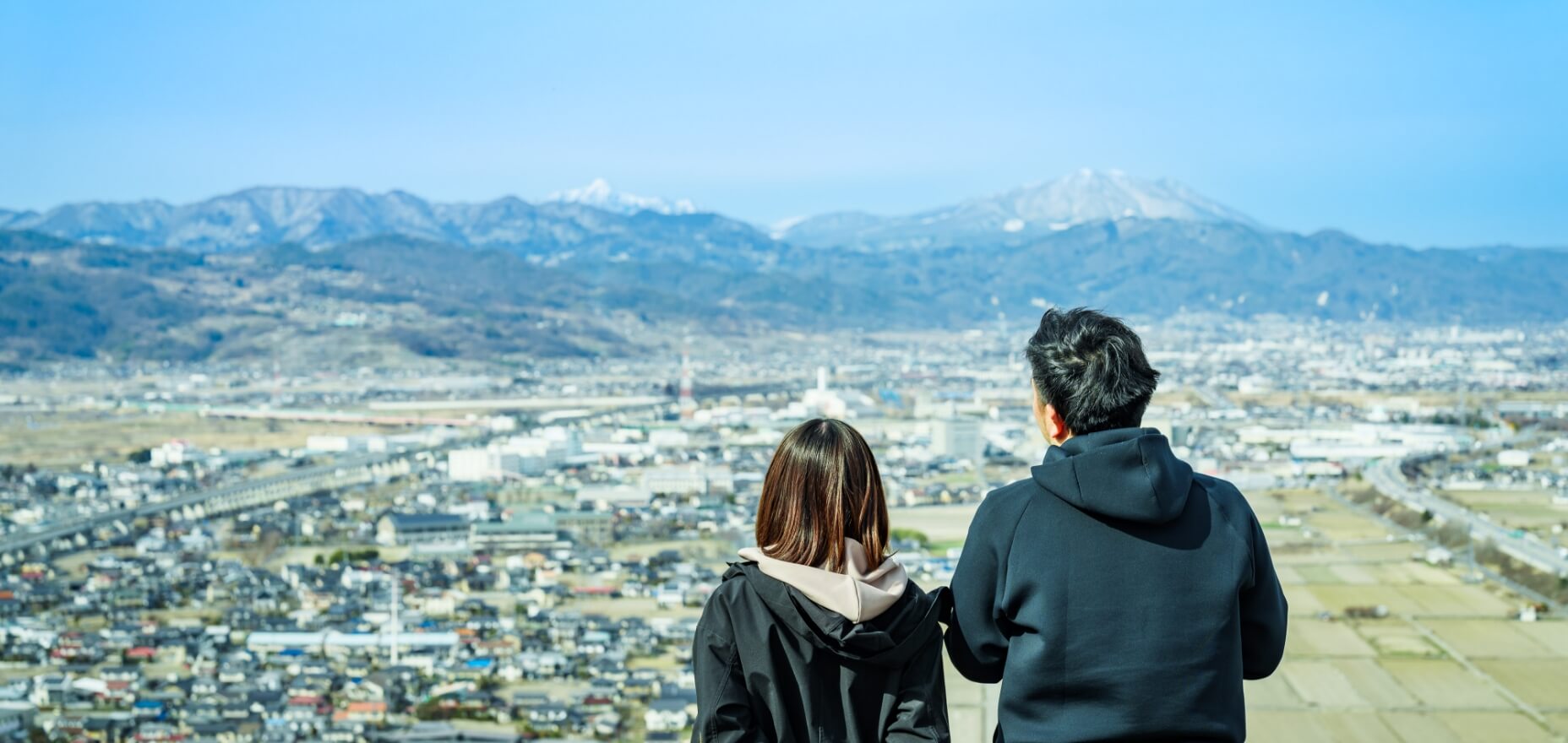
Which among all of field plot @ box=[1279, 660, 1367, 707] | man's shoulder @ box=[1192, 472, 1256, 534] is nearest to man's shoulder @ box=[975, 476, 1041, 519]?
man's shoulder @ box=[1192, 472, 1256, 534]

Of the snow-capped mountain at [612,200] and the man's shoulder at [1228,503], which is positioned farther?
the snow-capped mountain at [612,200]

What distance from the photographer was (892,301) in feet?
178

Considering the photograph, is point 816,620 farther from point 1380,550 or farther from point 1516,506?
point 1516,506

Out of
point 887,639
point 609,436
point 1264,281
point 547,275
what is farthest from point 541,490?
point 1264,281

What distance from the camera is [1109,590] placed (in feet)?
2.75

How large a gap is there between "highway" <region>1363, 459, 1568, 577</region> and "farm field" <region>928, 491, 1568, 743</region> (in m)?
0.57

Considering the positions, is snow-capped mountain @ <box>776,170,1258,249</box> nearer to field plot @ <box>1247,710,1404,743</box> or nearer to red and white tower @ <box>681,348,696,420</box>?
red and white tower @ <box>681,348,696,420</box>

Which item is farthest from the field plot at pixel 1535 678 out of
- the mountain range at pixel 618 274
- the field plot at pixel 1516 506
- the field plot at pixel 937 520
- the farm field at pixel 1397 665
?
the mountain range at pixel 618 274

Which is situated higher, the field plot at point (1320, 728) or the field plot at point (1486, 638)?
the field plot at point (1320, 728)

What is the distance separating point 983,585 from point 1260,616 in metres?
0.19

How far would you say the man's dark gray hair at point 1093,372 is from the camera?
2.85ft

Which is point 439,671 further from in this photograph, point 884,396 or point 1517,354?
point 1517,354

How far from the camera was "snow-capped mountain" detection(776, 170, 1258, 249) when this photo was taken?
3745 inches

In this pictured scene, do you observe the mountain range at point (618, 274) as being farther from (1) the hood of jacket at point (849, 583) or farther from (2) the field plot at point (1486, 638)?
(1) the hood of jacket at point (849, 583)
